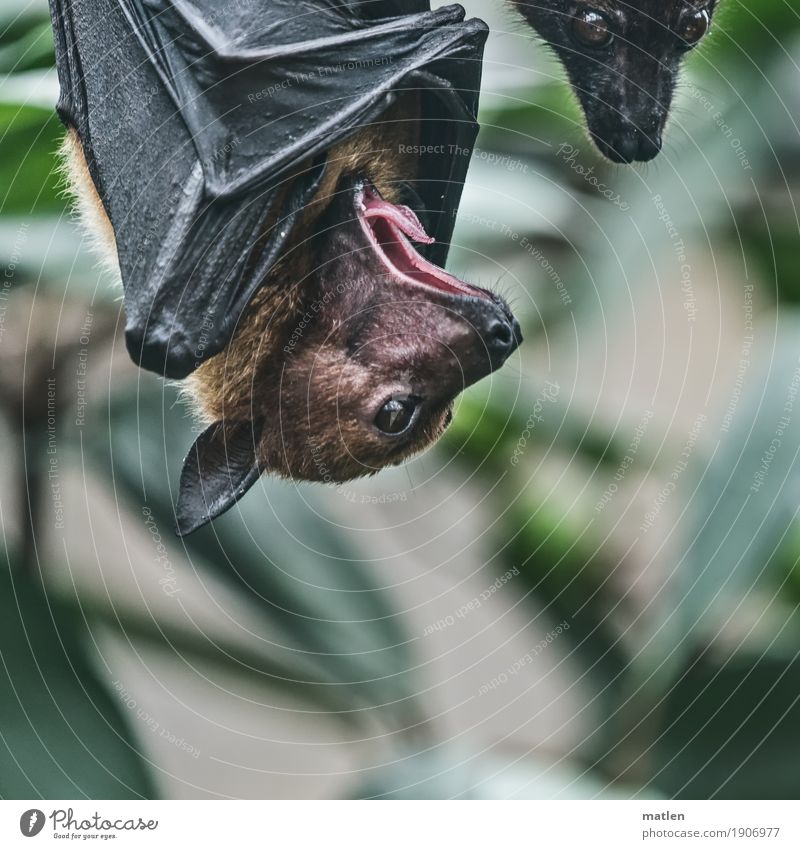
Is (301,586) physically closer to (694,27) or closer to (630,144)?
(630,144)

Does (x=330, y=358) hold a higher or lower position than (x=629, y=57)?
lower

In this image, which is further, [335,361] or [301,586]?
[301,586]

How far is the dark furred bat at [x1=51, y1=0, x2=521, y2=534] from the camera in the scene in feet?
3.98

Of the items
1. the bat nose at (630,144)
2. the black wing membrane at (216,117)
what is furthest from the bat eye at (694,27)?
the black wing membrane at (216,117)

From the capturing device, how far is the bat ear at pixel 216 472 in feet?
4.20

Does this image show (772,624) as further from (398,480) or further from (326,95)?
(326,95)

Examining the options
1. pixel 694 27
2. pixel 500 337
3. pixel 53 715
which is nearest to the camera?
pixel 500 337

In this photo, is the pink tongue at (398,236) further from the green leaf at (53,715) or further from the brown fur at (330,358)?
the green leaf at (53,715)

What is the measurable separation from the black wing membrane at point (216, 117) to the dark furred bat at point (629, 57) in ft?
0.48

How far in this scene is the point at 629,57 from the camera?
130 centimetres

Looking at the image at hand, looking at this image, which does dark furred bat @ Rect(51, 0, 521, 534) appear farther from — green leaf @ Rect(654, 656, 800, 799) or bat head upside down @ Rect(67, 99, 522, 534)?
green leaf @ Rect(654, 656, 800, 799)

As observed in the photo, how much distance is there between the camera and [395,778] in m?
1.43

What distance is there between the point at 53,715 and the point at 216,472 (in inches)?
18.3

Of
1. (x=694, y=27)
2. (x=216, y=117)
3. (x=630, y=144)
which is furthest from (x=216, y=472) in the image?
(x=694, y=27)
